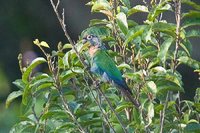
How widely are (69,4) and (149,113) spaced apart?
5.67m

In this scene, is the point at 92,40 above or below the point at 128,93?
above

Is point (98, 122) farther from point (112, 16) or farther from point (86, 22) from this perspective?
point (86, 22)

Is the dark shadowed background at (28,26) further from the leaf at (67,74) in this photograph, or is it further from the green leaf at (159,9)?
the green leaf at (159,9)

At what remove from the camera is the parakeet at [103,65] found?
3850 mm

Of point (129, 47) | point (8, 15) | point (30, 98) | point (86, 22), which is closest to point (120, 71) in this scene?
point (129, 47)

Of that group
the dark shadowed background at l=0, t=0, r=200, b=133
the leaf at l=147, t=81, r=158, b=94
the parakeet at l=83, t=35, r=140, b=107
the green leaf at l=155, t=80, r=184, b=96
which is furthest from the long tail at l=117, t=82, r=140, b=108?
the dark shadowed background at l=0, t=0, r=200, b=133

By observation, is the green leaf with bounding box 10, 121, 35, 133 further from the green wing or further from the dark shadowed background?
the dark shadowed background

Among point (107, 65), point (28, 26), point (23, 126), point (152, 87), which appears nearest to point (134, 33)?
point (152, 87)

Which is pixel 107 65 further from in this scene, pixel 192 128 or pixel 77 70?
pixel 192 128

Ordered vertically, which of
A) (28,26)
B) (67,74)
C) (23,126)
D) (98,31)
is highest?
(98,31)

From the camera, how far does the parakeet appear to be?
3.85 meters

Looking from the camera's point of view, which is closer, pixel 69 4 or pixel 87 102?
pixel 87 102

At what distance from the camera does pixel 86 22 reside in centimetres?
888

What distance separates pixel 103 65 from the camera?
406 centimetres
